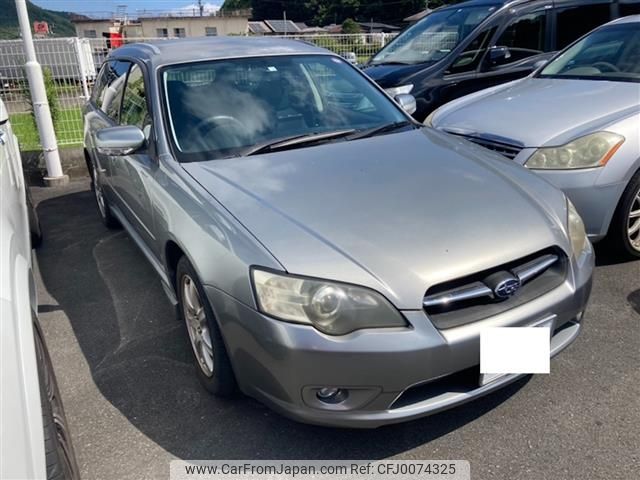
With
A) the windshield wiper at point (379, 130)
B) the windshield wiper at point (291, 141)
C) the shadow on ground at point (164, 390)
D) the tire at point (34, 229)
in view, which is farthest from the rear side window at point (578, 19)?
the tire at point (34, 229)

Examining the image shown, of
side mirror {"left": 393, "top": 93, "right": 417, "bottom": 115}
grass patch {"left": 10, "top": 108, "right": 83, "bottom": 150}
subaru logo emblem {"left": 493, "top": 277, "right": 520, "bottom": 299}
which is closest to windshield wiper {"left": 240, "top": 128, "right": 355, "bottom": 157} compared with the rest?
side mirror {"left": 393, "top": 93, "right": 417, "bottom": 115}

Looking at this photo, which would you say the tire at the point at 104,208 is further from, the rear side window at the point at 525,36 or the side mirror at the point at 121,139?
the rear side window at the point at 525,36

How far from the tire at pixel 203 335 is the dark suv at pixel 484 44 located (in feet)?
12.4

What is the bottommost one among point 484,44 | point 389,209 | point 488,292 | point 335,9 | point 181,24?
point 488,292

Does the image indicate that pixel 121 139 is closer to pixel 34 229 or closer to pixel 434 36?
pixel 34 229

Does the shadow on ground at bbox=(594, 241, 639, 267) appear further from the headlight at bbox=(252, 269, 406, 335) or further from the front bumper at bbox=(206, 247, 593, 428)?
the headlight at bbox=(252, 269, 406, 335)

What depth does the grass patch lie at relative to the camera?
6871mm

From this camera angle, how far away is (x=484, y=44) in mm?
5961

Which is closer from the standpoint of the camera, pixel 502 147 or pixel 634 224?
pixel 634 224

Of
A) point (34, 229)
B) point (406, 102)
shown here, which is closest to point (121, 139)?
point (406, 102)

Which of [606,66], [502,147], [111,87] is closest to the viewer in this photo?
[502,147]

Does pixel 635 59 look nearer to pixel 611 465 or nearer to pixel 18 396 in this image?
pixel 611 465

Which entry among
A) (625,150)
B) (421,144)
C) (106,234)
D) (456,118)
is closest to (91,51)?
(106,234)

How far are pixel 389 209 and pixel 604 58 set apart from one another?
3320 mm
